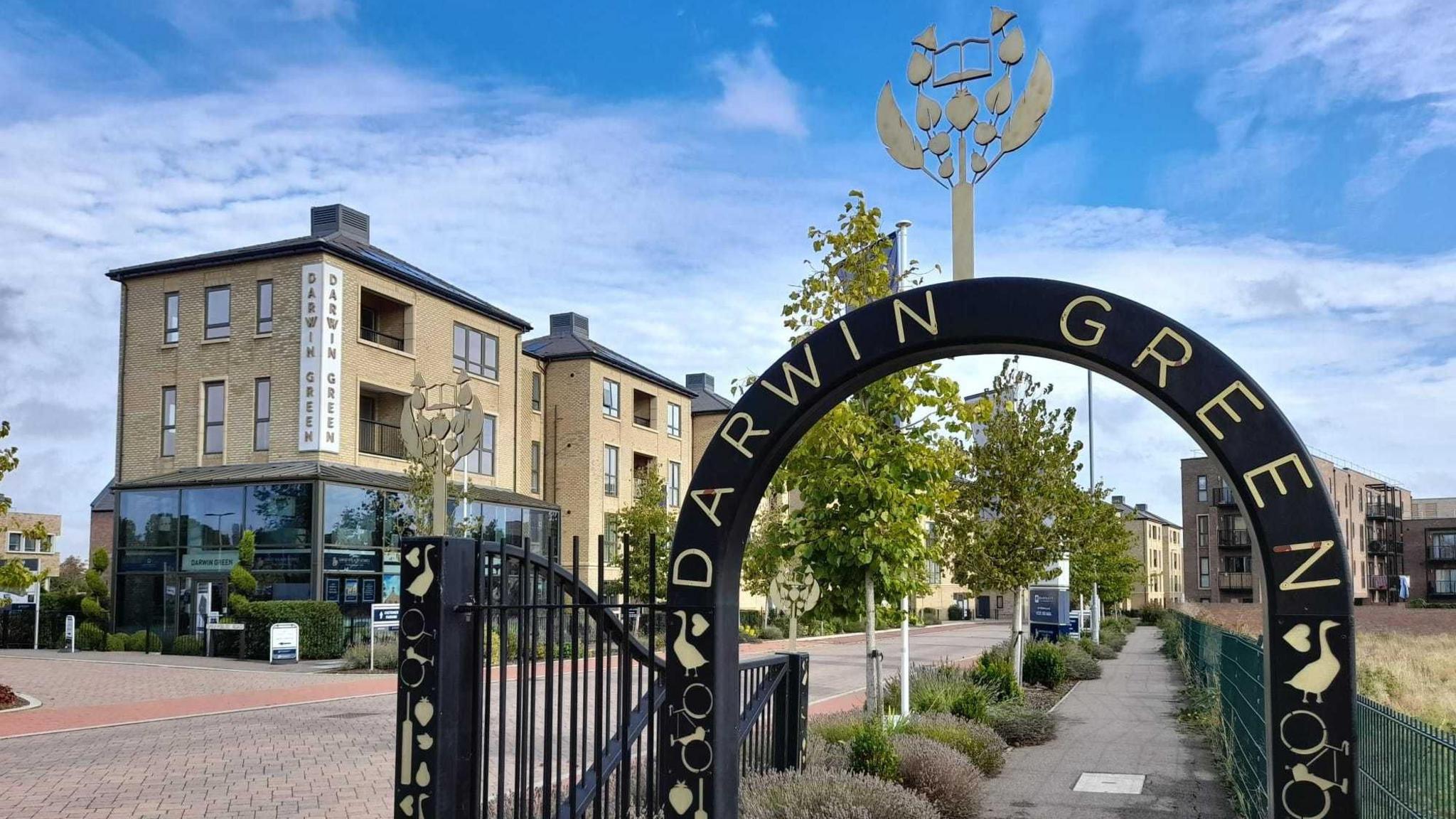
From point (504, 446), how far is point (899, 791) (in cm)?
3069

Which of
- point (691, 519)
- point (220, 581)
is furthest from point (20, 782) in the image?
point (220, 581)

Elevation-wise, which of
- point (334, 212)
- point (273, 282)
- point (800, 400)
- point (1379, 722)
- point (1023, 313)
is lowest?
point (1379, 722)

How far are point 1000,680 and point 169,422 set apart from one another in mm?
25406

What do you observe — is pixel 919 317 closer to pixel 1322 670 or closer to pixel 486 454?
pixel 1322 670

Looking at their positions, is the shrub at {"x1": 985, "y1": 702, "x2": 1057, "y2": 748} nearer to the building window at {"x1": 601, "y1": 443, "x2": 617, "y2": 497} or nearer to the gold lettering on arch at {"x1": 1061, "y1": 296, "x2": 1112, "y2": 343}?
the gold lettering on arch at {"x1": 1061, "y1": 296, "x2": 1112, "y2": 343}

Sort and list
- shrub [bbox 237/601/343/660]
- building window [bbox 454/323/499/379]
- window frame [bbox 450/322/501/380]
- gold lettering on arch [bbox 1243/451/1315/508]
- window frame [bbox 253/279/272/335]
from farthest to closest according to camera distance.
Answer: building window [bbox 454/323/499/379] < window frame [bbox 450/322/501/380] < window frame [bbox 253/279/272/335] < shrub [bbox 237/601/343/660] < gold lettering on arch [bbox 1243/451/1315/508]

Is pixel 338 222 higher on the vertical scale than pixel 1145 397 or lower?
higher

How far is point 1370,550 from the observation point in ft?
272

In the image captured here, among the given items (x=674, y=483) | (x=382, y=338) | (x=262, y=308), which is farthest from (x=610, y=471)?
(x=262, y=308)

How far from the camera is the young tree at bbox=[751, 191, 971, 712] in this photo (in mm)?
11828

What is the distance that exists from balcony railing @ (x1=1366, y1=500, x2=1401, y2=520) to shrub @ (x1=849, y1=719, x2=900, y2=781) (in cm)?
8540

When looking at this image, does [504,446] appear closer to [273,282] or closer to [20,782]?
[273,282]

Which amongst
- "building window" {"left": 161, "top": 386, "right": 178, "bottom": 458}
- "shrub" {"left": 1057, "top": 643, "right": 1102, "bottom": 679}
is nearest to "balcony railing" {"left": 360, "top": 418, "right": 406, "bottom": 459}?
"building window" {"left": 161, "top": 386, "right": 178, "bottom": 458}

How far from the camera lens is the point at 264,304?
1229 inches
